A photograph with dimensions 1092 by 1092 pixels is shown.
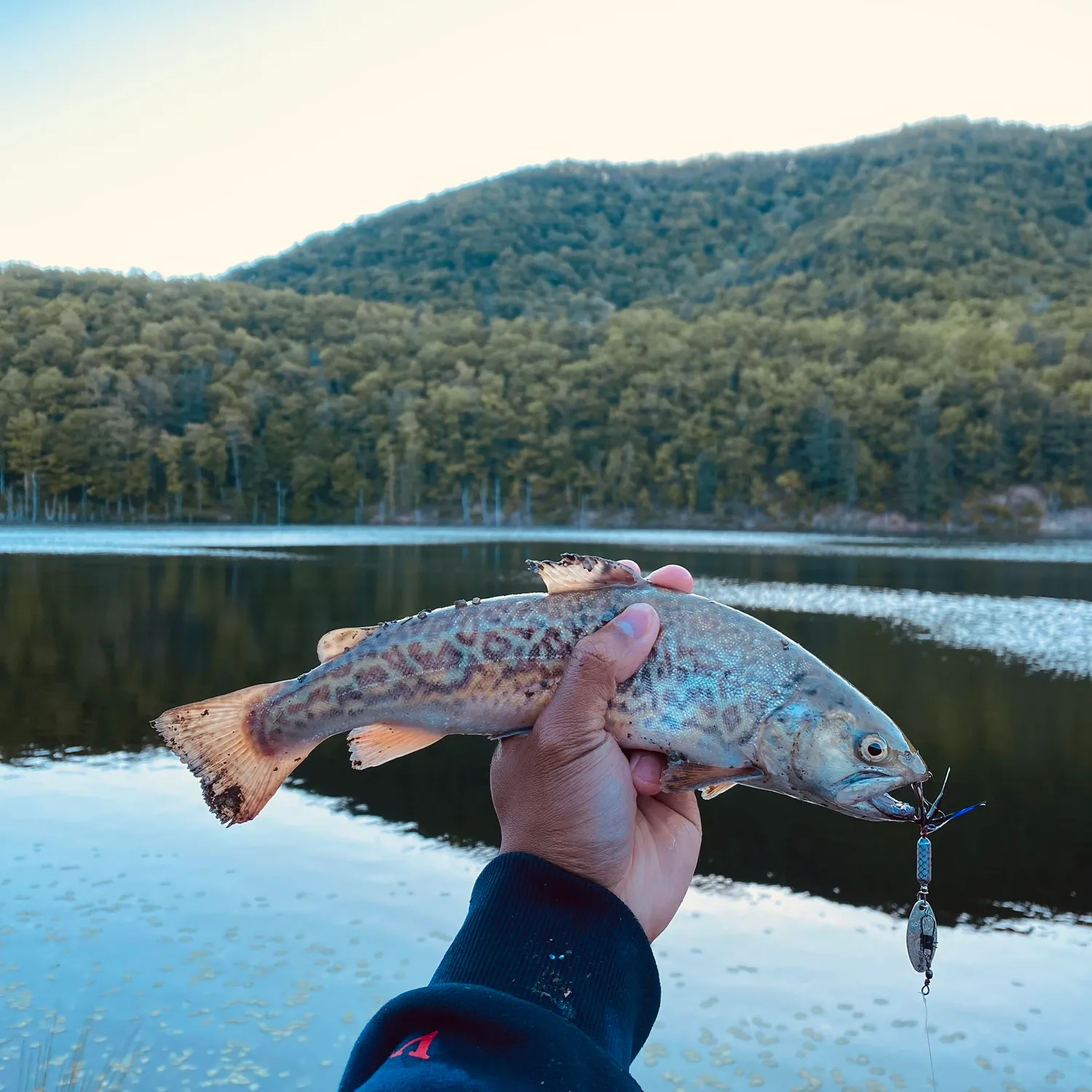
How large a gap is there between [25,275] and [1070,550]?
18489cm

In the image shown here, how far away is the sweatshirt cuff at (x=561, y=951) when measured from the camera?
2.77 metres

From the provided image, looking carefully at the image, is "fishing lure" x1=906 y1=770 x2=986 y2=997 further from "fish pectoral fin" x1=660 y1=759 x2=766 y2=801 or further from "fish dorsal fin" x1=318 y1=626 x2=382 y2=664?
"fish dorsal fin" x1=318 y1=626 x2=382 y2=664

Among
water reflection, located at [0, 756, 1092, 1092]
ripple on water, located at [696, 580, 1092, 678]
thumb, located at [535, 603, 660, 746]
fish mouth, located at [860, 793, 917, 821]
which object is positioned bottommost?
ripple on water, located at [696, 580, 1092, 678]

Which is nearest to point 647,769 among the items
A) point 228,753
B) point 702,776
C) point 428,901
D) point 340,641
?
point 702,776

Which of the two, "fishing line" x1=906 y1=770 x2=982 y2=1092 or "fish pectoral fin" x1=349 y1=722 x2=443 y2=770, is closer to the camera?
"fishing line" x1=906 y1=770 x2=982 y2=1092

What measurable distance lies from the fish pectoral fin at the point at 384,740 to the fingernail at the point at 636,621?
0.86 meters

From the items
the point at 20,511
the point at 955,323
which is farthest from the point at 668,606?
the point at 955,323

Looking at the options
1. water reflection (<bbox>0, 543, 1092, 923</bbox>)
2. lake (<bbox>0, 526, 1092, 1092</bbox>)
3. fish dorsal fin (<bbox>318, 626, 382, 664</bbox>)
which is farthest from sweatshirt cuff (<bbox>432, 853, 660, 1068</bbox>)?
water reflection (<bbox>0, 543, 1092, 923</bbox>)

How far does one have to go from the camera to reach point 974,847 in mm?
15188

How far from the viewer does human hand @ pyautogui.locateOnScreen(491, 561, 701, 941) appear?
10.7 feet

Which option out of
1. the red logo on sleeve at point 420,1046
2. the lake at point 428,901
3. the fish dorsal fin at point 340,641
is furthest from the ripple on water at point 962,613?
the red logo on sleeve at point 420,1046

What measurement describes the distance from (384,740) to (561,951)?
1.34 m

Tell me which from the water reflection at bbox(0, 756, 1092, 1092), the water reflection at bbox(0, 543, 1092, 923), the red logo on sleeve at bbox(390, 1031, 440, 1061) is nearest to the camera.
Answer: the red logo on sleeve at bbox(390, 1031, 440, 1061)

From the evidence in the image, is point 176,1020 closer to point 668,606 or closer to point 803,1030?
point 803,1030
